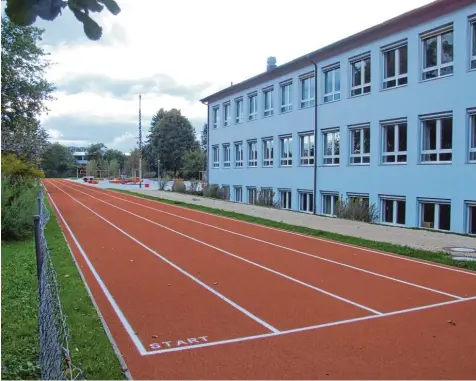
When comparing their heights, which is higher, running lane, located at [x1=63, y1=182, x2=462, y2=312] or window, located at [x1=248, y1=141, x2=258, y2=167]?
window, located at [x1=248, y1=141, x2=258, y2=167]

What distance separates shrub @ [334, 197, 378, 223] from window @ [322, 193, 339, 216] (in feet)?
9.06

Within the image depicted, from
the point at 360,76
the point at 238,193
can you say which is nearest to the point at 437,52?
the point at 360,76

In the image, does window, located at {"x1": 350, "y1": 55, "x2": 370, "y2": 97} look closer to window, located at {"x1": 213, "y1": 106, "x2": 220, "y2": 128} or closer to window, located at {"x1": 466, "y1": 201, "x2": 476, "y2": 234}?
window, located at {"x1": 466, "y1": 201, "x2": 476, "y2": 234}

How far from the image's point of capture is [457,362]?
487 centimetres

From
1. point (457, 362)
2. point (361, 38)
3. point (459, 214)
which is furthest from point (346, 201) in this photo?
point (457, 362)

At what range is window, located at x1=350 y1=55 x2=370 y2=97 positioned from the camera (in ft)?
71.5

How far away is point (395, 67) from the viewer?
20.1 metres

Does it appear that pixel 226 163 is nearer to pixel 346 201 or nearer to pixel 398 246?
pixel 346 201

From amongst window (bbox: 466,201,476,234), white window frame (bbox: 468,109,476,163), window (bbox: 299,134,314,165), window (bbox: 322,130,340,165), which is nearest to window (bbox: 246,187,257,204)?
window (bbox: 299,134,314,165)

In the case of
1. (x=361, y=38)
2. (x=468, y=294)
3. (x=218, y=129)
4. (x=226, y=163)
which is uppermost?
(x=361, y=38)

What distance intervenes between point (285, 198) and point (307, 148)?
3735 millimetres

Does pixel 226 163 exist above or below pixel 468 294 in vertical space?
above

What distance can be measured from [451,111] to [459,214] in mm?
3803

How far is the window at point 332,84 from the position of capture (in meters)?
23.9
